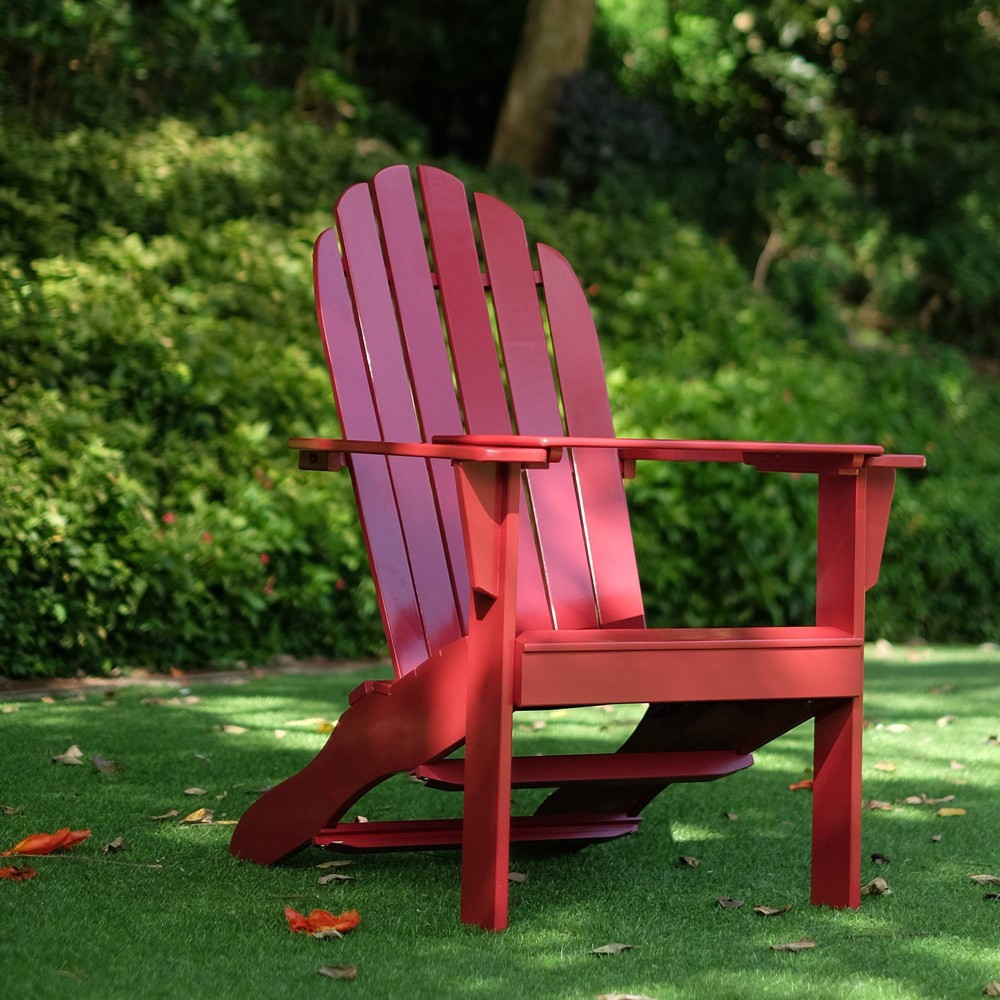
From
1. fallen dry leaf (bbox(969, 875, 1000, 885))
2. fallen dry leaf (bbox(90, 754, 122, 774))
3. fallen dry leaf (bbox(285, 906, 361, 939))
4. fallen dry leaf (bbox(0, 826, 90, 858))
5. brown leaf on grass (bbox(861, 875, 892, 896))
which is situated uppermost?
fallen dry leaf (bbox(285, 906, 361, 939))

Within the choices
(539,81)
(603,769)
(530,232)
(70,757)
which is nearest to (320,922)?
(603,769)

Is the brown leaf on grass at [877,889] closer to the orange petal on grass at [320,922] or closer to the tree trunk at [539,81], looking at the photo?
the orange petal on grass at [320,922]

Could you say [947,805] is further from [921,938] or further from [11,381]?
[11,381]

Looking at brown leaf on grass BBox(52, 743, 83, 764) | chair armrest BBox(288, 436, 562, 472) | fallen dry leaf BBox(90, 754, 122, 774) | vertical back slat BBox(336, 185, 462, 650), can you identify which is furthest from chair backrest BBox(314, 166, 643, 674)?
brown leaf on grass BBox(52, 743, 83, 764)

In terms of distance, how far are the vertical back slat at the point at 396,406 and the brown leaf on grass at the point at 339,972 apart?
82cm

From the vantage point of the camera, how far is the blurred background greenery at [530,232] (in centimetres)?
519

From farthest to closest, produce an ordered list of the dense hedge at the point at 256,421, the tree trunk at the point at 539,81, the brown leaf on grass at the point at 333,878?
the tree trunk at the point at 539,81 → the dense hedge at the point at 256,421 → the brown leaf on grass at the point at 333,878

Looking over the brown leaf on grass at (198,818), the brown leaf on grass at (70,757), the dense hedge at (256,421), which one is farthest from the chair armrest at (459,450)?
the dense hedge at (256,421)

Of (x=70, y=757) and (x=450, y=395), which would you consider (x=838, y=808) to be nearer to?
(x=450, y=395)

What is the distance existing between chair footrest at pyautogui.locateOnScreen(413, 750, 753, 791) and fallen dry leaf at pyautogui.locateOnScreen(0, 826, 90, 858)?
28.2 inches

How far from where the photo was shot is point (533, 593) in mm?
2850

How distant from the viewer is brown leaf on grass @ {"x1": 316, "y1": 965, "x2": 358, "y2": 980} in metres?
2.03

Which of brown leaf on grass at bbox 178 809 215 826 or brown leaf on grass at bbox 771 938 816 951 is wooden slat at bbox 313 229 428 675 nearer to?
brown leaf on grass at bbox 178 809 215 826

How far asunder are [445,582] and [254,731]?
1412mm
